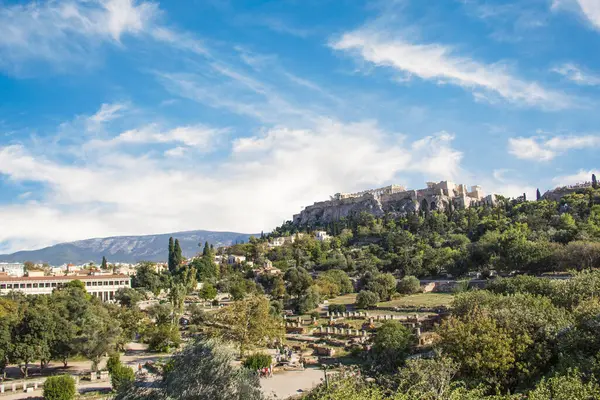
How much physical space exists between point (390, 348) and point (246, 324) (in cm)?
906

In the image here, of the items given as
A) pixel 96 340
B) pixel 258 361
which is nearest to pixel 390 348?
pixel 258 361

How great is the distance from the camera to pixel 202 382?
1262 cm

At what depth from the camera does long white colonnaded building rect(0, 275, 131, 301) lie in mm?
66688

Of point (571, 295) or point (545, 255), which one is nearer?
point (571, 295)

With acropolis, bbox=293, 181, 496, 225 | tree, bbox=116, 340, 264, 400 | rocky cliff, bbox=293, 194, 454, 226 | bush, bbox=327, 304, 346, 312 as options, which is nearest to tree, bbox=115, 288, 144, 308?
bush, bbox=327, 304, 346, 312

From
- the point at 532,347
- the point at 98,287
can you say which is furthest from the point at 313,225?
the point at 532,347

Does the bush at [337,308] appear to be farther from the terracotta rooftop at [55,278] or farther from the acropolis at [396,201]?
the acropolis at [396,201]

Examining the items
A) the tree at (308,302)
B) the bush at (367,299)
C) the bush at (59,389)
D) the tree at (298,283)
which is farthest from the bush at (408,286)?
the bush at (59,389)

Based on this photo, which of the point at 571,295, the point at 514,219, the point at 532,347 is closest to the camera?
the point at 532,347

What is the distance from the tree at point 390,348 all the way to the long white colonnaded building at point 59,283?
53.6 m

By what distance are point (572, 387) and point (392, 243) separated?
7245 cm

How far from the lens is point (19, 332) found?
1078 inches

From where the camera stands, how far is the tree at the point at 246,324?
2809 cm

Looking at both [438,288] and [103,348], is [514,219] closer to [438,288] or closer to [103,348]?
[438,288]
